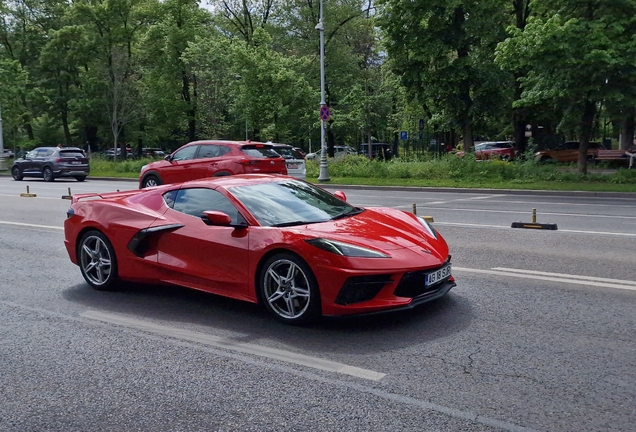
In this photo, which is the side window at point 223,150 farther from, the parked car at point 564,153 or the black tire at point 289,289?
the parked car at point 564,153

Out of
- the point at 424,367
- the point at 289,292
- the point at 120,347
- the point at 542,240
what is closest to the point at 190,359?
the point at 120,347

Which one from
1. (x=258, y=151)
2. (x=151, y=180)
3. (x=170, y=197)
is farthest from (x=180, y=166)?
(x=170, y=197)

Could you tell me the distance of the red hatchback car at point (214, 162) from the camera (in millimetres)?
16969

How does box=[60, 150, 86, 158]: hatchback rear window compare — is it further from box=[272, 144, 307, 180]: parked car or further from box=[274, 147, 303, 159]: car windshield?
box=[274, 147, 303, 159]: car windshield

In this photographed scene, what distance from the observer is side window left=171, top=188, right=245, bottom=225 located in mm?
6235

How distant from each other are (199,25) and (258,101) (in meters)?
13.4

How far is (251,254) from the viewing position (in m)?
5.76

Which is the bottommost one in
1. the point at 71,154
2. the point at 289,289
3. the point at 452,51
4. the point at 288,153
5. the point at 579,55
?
the point at 289,289

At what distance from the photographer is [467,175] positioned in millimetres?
25156

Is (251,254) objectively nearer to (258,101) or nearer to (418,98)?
(418,98)

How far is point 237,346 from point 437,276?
183 centimetres

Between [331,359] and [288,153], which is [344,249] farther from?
[288,153]

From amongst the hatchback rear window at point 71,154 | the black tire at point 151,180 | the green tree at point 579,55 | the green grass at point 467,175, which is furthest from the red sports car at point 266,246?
the hatchback rear window at point 71,154

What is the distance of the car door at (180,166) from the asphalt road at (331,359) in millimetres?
9824
